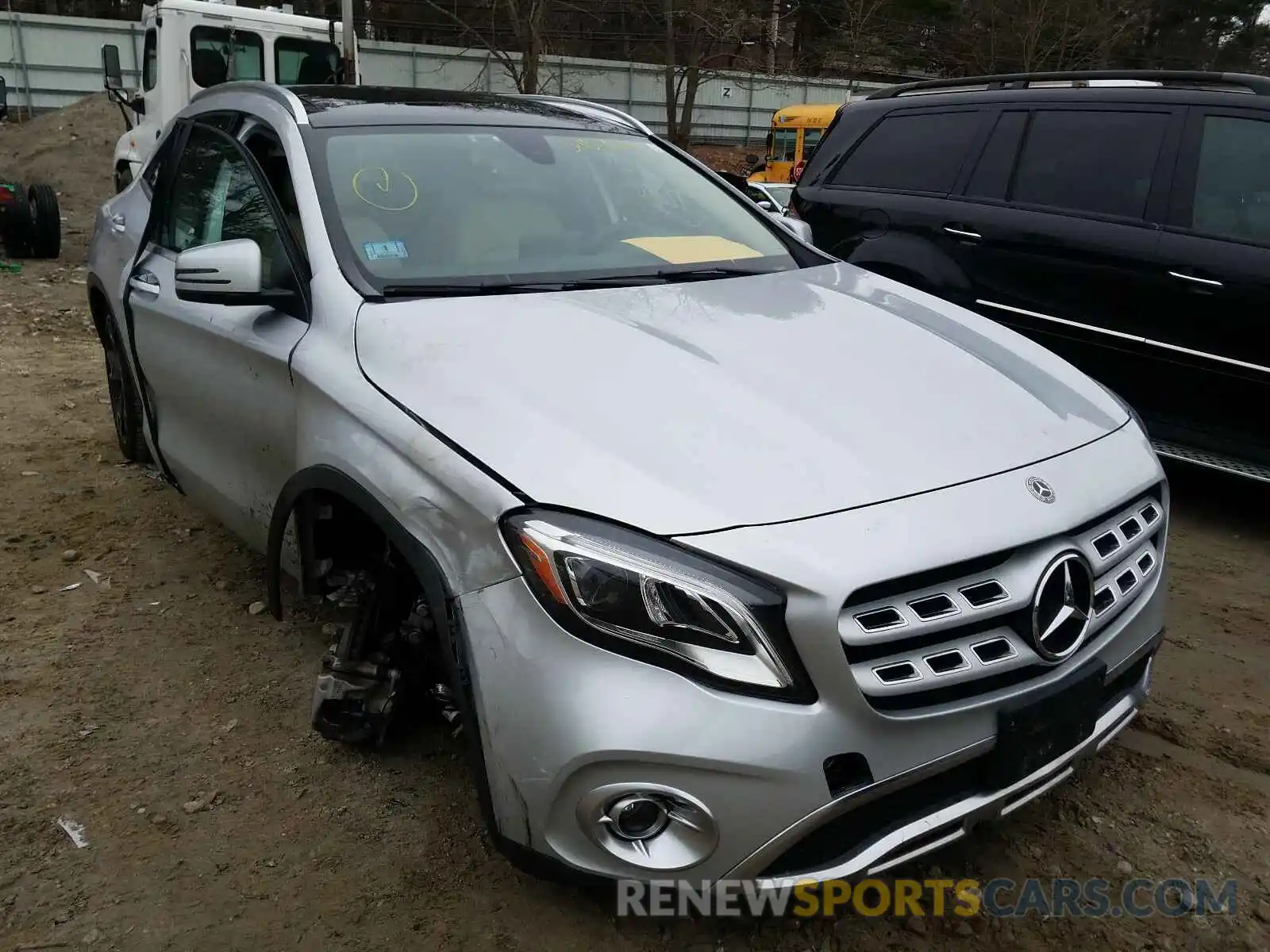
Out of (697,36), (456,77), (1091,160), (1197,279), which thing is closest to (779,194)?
(1091,160)

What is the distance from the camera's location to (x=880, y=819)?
1.78m

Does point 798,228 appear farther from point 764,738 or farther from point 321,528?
point 764,738

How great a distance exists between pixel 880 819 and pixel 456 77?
28090 mm

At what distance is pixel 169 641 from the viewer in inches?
128

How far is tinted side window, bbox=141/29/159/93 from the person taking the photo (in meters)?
11.2

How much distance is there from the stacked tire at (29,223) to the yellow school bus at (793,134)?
34.2ft

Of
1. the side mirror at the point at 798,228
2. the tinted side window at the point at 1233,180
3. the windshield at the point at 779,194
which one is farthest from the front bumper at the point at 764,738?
the windshield at the point at 779,194

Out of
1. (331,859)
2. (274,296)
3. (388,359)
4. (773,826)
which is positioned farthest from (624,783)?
(274,296)

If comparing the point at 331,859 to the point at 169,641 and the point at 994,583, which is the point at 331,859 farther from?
the point at 994,583

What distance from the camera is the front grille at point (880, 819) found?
175 centimetres

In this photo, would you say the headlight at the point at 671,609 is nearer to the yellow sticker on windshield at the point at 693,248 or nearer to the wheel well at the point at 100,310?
the yellow sticker on windshield at the point at 693,248

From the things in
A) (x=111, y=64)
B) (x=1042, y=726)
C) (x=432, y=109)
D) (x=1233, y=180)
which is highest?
(x=111, y=64)

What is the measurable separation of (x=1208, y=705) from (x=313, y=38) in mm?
11949

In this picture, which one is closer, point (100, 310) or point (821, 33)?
point (100, 310)
